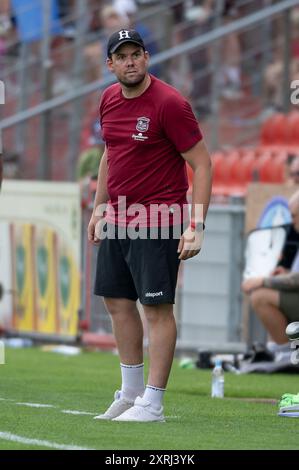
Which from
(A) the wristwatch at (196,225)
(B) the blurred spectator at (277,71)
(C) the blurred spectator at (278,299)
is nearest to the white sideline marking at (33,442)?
(A) the wristwatch at (196,225)

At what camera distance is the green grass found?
665 centimetres

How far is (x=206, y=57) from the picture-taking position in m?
17.1

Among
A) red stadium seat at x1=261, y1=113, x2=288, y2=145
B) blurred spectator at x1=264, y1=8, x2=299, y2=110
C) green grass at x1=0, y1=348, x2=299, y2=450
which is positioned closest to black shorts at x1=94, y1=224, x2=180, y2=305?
green grass at x1=0, y1=348, x2=299, y2=450

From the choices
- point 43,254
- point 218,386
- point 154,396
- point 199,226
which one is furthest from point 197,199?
point 43,254


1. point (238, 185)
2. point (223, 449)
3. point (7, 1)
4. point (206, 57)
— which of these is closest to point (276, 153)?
point (238, 185)

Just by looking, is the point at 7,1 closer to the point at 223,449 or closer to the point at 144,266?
the point at 144,266

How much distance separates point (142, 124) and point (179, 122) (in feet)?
0.70

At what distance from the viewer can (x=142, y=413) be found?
297 inches

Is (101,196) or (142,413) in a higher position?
(101,196)

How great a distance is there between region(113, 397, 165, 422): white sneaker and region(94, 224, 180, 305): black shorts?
543 millimetres

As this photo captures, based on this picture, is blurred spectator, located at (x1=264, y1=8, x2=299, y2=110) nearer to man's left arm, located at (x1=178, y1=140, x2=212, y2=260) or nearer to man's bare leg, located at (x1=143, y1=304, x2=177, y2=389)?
man's left arm, located at (x1=178, y1=140, x2=212, y2=260)

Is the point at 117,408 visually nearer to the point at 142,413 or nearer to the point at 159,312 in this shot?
the point at 142,413
